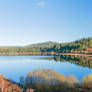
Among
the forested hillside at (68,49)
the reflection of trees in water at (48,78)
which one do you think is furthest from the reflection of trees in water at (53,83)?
the forested hillside at (68,49)

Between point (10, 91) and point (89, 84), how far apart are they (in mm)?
6720

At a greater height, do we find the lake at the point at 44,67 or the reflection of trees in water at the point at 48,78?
the reflection of trees in water at the point at 48,78

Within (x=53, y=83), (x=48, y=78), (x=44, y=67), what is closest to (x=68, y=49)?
(x=44, y=67)

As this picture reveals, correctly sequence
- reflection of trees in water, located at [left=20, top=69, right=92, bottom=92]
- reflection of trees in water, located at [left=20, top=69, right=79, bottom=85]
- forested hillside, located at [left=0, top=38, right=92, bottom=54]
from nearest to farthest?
reflection of trees in water, located at [left=20, top=69, right=92, bottom=92]
reflection of trees in water, located at [left=20, top=69, right=79, bottom=85]
forested hillside, located at [left=0, top=38, right=92, bottom=54]

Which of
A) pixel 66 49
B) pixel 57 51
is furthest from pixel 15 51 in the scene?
pixel 66 49

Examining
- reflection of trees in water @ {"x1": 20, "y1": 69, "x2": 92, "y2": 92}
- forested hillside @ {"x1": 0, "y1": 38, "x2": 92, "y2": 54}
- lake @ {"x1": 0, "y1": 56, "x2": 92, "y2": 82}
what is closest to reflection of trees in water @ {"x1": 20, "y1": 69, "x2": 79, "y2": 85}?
reflection of trees in water @ {"x1": 20, "y1": 69, "x2": 92, "y2": 92}

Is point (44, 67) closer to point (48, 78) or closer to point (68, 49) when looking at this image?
point (48, 78)

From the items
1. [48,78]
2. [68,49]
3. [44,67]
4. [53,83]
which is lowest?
[44,67]

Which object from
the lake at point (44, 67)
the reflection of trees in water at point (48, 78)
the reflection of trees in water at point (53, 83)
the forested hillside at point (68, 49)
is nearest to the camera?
the reflection of trees in water at point (53, 83)

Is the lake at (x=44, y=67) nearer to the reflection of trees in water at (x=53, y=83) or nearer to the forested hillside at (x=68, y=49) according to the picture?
the reflection of trees in water at (x=53, y=83)

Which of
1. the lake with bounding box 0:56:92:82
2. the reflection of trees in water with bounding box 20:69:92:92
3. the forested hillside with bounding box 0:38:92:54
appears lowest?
the lake with bounding box 0:56:92:82

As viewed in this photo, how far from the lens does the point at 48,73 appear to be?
50.0 ft

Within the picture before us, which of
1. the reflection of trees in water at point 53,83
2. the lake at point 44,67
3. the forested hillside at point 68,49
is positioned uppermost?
the forested hillside at point 68,49

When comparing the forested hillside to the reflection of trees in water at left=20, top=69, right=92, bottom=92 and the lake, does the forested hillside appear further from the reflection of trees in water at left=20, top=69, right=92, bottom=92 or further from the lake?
the reflection of trees in water at left=20, top=69, right=92, bottom=92
